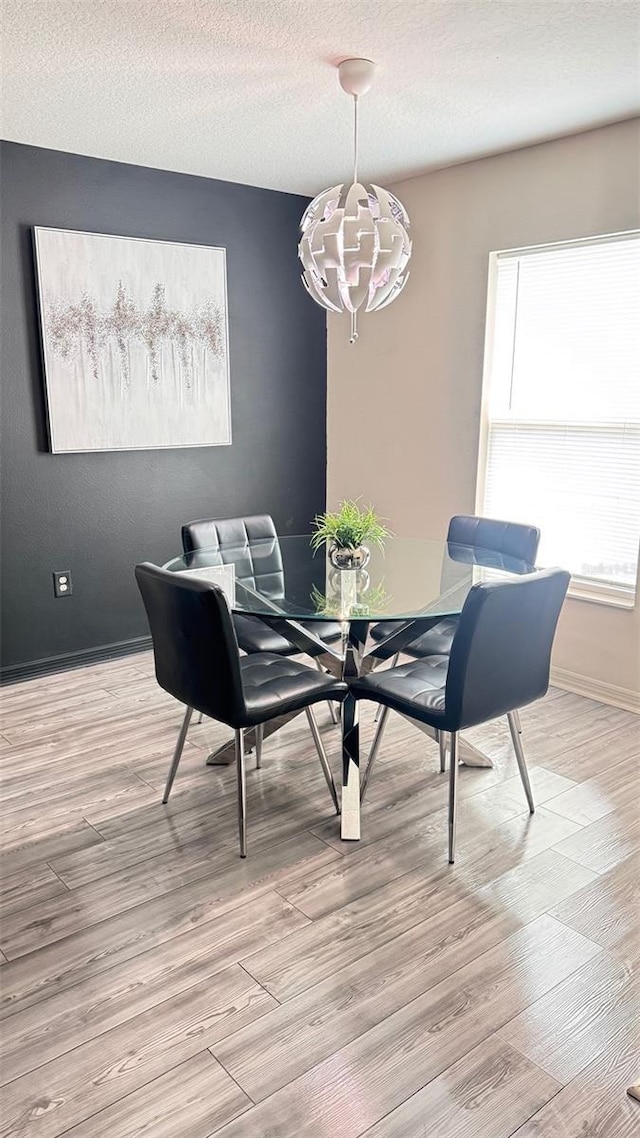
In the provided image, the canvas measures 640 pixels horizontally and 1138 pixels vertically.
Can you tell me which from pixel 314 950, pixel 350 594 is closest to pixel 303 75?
pixel 350 594

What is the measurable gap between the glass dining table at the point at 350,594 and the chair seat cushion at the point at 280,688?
0.29 ft

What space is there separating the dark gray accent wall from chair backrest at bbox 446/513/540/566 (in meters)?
1.62

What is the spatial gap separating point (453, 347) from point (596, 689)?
187 cm

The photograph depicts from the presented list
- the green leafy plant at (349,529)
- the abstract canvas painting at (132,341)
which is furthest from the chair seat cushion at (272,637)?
the abstract canvas painting at (132,341)

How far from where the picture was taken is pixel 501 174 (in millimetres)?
3693

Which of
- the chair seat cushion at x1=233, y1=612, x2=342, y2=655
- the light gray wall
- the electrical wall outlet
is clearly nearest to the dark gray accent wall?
the electrical wall outlet

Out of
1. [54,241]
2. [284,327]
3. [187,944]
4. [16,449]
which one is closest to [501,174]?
[284,327]

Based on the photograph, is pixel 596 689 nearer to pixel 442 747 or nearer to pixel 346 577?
pixel 442 747

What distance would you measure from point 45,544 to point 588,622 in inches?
104

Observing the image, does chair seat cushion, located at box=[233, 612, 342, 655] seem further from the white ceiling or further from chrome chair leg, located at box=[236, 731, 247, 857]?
the white ceiling

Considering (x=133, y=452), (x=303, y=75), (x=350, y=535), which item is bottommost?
(x=350, y=535)

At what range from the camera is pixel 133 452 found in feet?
13.4

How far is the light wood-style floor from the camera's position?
5.24ft

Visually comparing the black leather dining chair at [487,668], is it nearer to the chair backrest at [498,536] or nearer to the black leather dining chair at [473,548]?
the black leather dining chair at [473,548]
